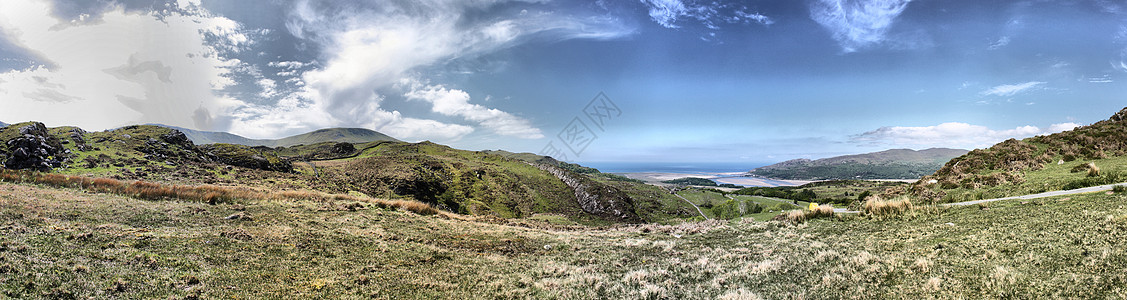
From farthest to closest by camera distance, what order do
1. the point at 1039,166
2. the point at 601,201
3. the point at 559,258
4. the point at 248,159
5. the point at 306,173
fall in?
1. the point at 601,201
2. the point at 248,159
3. the point at 306,173
4. the point at 1039,166
5. the point at 559,258

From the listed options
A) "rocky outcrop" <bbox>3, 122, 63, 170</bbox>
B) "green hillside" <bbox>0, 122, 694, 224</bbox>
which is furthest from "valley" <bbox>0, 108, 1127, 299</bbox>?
"green hillside" <bbox>0, 122, 694, 224</bbox>

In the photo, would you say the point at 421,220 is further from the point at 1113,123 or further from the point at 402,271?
the point at 1113,123

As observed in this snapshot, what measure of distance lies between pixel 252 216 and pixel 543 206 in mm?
36397

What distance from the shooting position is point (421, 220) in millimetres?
16734

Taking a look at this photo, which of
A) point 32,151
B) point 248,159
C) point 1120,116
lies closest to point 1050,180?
point 1120,116

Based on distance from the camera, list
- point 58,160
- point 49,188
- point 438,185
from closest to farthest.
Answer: point 49,188, point 58,160, point 438,185

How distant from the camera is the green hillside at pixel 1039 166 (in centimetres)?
1114

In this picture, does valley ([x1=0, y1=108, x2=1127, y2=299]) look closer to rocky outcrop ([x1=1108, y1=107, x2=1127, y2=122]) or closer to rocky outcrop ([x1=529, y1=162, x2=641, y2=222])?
rocky outcrop ([x1=1108, y1=107, x2=1127, y2=122])

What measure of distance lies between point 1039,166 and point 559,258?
1869 centimetres

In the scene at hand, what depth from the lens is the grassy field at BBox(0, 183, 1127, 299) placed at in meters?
5.52

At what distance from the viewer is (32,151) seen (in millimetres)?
24141

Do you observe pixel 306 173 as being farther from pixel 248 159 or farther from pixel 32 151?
pixel 32 151

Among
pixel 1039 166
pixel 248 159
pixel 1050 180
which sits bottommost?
pixel 1050 180

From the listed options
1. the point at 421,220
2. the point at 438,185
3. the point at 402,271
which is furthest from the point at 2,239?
the point at 438,185
